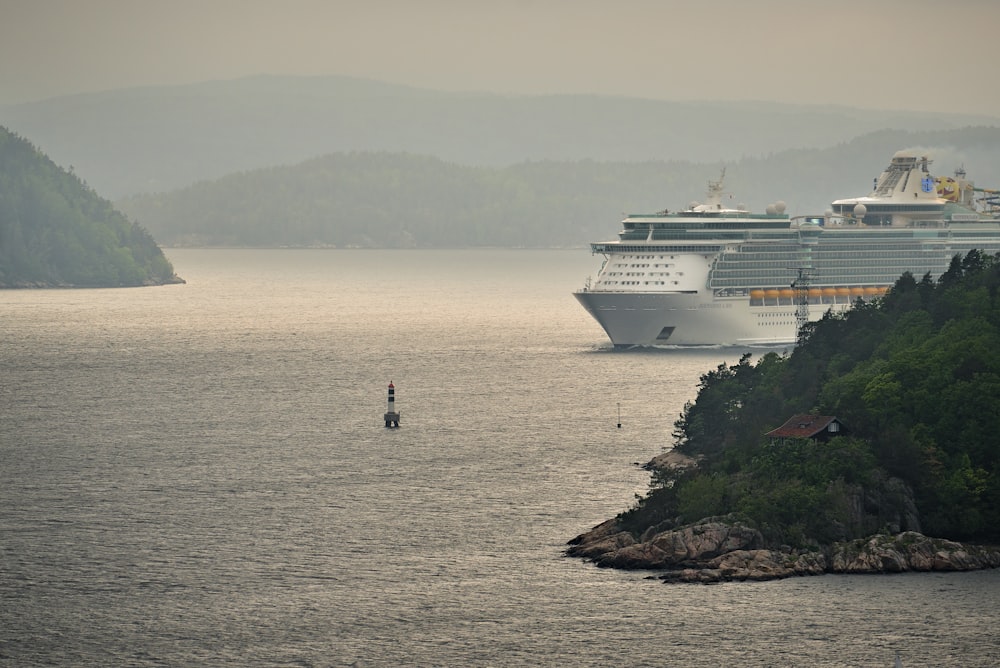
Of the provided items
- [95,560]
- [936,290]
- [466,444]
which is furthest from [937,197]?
[95,560]

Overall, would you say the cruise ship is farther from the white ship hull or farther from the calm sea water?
the calm sea water

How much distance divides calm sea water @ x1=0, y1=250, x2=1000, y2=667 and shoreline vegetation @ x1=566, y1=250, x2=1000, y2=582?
1200 millimetres

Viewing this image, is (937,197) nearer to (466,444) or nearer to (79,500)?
(466,444)

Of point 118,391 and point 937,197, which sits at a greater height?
point 937,197

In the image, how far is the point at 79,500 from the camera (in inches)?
2670

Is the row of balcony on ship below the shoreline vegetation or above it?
above

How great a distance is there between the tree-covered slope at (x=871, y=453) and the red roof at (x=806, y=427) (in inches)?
16.6

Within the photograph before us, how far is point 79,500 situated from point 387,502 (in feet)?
35.7

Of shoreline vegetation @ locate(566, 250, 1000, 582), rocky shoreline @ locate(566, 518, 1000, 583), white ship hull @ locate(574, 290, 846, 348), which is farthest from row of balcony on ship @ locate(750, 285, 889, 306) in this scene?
rocky shoreline @ locate(566, 518, 1000, 583)

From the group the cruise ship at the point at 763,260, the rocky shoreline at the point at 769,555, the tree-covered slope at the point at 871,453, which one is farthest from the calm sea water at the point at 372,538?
the cruise ship at the point at 763,260

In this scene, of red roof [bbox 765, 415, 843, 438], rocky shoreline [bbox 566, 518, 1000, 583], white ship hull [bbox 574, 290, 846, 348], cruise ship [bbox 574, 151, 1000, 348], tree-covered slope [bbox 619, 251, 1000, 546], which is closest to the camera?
rocky shoreline [bbox 566, 518, 1000, 583]

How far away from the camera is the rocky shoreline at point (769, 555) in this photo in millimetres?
55781

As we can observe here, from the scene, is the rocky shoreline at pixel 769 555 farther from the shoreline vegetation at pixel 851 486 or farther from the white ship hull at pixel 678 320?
the white ship hull at pixel 678 320

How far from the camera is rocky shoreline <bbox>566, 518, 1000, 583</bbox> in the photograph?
55.8 meters
